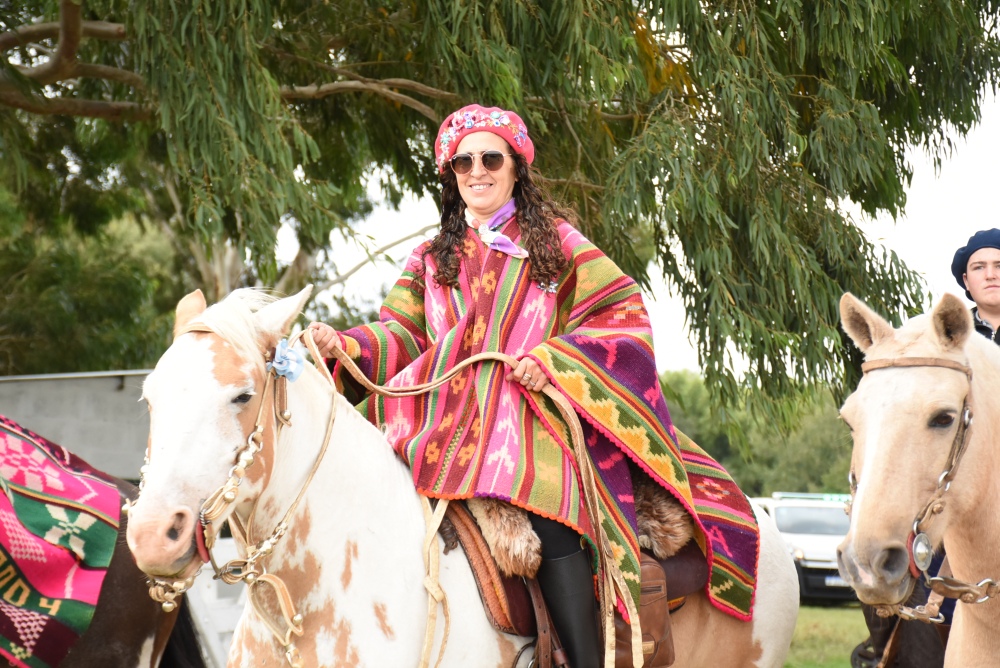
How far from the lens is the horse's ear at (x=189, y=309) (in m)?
2.64

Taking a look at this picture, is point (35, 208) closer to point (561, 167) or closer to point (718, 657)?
point (561, 167)

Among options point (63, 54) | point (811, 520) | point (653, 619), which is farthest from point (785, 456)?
point (653, 619)

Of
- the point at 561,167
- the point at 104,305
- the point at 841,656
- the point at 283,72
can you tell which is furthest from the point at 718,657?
the point at 104,305

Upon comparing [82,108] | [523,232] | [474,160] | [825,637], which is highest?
[82,108]

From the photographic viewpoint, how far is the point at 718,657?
3.71 meters

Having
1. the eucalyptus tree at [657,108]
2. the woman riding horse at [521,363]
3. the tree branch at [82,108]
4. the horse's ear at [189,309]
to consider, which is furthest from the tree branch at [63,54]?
the horse's ear at [189,309]

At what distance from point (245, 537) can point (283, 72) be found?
5646 mm

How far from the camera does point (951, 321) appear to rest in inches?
100.0

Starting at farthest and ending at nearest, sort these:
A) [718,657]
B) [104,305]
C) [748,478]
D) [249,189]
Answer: [748,478], [104,305], [249,189], [718,657]

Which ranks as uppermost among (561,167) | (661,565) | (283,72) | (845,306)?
(283,72)

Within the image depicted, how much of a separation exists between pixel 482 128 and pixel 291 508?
4.65ft

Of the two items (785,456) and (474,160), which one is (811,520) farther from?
(785,456)

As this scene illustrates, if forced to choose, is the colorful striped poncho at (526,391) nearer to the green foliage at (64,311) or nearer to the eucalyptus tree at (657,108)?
the eucalyptus tree at (657,108)

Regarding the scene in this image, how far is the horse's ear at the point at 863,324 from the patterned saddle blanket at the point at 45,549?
9.73ft
